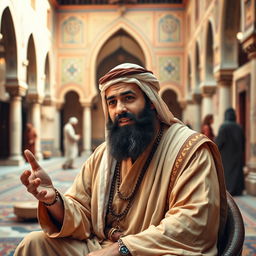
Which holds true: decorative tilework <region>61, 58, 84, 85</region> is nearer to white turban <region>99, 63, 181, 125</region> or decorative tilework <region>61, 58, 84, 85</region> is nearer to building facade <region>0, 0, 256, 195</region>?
building facade <region>0, 0, 256, 195</region>

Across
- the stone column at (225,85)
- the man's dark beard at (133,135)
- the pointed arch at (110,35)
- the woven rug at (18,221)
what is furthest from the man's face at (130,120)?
the pointed arch at (110,35)

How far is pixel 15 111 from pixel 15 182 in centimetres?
435

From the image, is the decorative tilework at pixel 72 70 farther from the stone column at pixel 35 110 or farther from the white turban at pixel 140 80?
the white turban at pixel 140 80

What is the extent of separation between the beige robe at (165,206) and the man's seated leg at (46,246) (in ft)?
0.12

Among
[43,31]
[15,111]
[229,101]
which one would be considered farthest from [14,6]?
[229,101]

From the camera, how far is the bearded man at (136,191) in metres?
1.74

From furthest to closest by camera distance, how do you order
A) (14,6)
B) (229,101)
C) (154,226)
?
1. (14,6)
2. (229,101)
3. (154,226)

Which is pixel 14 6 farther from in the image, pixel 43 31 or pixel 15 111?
pixel 43 31

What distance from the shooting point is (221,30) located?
10.2 metres

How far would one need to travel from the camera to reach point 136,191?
2053mm

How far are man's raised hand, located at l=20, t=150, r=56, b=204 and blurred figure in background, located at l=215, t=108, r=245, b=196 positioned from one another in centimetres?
549

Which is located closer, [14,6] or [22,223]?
[22,223]

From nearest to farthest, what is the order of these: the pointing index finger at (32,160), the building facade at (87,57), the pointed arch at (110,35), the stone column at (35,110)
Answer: the pointing index finger at (32,160) < the building facade at (87,57) < the stone column at (35,110) < the pointed arch at (110,35)

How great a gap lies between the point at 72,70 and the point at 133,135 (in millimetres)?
17604
